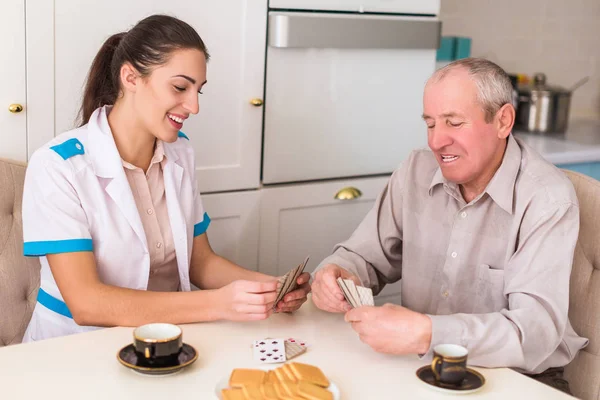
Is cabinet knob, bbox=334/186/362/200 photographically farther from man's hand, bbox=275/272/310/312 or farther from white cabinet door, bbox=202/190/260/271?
man's hand, bbox=275/272/310/312

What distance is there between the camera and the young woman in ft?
5.82

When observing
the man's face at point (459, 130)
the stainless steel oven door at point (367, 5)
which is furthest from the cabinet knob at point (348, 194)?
the man's face at point (459, 130)

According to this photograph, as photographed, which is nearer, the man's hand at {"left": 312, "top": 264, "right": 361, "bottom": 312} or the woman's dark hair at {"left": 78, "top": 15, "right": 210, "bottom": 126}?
the man's hand at {"left": 312, "top": 264, "right": 361, "bottom": 312}

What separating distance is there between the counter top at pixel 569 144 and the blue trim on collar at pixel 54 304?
2104mm

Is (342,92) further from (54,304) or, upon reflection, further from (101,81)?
(54,304)

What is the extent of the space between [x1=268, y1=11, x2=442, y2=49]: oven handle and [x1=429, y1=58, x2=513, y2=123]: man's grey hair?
0.84m

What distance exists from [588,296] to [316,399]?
0.94 metres

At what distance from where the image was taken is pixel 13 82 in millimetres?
2242

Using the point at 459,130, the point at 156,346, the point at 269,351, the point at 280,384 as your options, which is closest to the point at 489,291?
the point at 459,130

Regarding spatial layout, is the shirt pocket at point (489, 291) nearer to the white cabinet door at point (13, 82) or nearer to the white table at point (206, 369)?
the white table at point (206, 369)

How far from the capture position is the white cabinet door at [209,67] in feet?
7.52

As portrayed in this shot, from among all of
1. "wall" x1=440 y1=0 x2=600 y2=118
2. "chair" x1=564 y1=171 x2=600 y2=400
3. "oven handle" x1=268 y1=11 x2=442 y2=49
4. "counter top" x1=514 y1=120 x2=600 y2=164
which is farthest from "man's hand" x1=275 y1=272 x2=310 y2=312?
"wall" x1=440 y1=0 x2=600 y2=118

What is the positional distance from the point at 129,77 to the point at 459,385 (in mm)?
1101

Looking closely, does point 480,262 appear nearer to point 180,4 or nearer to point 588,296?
point 588,296
